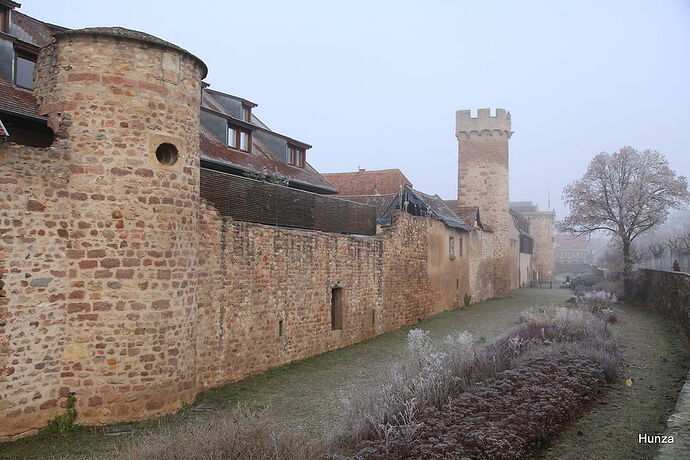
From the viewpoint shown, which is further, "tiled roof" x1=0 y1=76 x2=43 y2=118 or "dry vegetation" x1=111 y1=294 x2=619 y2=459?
"tiled roof" x1=0 y1=76 x2=43 y2=118

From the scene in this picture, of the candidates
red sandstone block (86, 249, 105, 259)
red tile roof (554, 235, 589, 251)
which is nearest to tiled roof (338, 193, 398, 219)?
red sandstone block (86, 249, 105, 259)

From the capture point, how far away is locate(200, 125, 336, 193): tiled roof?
1609cm

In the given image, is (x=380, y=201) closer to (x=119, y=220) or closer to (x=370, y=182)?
(x=370, y=182)

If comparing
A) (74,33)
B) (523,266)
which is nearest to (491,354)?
(74,33)

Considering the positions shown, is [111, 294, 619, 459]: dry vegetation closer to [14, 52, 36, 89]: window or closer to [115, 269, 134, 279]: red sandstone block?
[115, 269, 134, 279]: red sandstone block

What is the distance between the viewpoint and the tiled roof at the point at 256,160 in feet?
52.8

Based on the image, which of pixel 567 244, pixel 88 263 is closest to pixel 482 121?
pixel 88 263

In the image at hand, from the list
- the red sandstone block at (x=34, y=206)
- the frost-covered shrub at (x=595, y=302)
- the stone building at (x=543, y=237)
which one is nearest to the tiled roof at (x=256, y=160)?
the red sandstone block at (x=34, y=206)

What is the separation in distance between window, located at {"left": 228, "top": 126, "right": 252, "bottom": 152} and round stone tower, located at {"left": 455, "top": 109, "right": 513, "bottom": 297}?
1656cm

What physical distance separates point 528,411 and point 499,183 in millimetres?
26158

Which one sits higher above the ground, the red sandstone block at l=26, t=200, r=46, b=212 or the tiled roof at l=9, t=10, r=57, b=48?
the tiled roof at l=9, t=10, r=57, b=48

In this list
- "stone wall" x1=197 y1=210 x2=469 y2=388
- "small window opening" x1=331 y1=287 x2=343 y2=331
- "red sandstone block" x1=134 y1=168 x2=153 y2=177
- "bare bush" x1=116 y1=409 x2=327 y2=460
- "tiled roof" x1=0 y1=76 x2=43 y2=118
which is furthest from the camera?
"small window opening" x1=331 y1=287 x2=343 y2=331

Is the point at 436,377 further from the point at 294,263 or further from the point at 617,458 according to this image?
the point at 294,263

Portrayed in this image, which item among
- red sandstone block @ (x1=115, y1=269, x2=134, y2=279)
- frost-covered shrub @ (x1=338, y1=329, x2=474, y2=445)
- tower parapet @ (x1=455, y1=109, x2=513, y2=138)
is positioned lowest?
frost-covered shrub @ (x1=338, y1=329, x2=474, y2=445)
